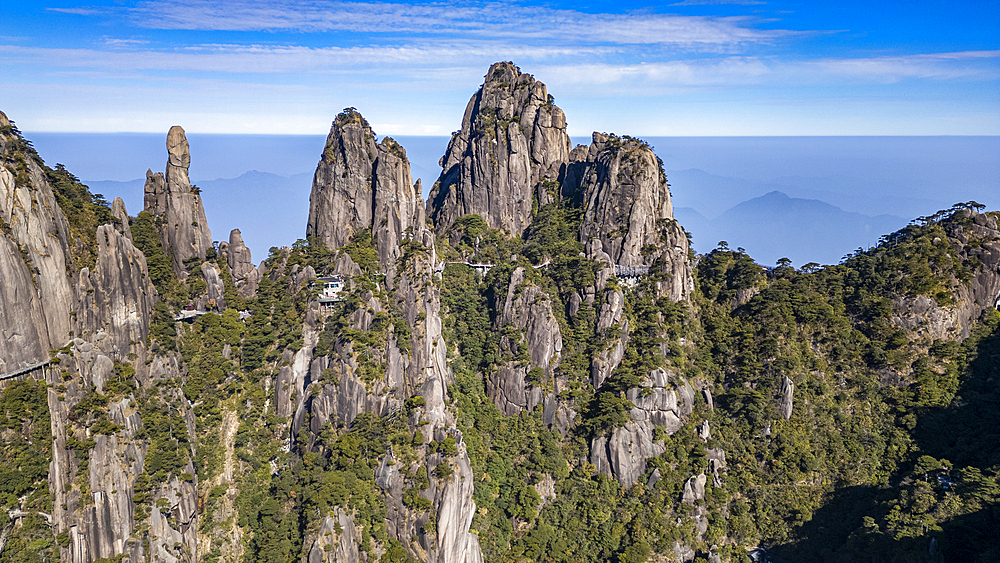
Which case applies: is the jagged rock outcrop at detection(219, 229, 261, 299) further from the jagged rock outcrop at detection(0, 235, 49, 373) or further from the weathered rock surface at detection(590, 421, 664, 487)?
the weathered rock surface at detection(590, 421, 664, 487)

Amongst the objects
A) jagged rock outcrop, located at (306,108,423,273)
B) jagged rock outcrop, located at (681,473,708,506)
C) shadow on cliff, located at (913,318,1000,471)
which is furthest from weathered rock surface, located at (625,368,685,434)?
jagged rock outcrop, located at (306,108,423,273)

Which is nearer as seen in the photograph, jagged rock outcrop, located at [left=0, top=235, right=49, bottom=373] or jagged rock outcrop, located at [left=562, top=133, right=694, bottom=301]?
jagged rock outcrop, located at [left=0, top=235, right=49, bottom=373]

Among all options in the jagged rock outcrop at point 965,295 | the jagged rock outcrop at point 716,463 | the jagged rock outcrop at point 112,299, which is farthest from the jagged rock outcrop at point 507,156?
the jagged rock outcrop at point 965,295

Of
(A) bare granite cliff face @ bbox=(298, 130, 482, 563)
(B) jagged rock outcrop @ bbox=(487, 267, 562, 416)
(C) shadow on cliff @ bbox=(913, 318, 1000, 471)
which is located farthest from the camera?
(B) jagged rock outcrop @ bbox=(487, 267, 562, 416)

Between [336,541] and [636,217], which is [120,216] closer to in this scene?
[336,541]

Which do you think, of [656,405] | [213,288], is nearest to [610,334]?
[656,405]

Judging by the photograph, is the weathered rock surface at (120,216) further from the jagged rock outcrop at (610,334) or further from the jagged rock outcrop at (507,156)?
the jagged rock outcrop at (610,334)

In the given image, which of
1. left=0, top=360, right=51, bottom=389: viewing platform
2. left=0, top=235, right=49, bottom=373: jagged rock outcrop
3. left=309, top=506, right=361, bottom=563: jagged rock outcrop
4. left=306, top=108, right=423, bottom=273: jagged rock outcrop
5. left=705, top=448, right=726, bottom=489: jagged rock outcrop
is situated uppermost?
left=306, top=108, right=423, bottom=273: jagged rock outcrop
